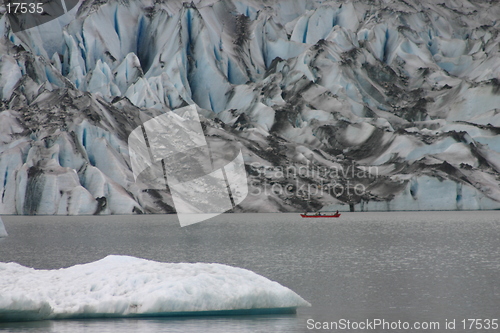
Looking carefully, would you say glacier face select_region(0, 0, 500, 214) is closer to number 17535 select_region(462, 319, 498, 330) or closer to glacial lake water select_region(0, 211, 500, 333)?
glacial lake water select_region(0, 211, 500, 333)

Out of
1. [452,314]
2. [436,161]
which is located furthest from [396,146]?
[452,314]

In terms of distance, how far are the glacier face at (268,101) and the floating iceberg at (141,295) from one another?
58169mm

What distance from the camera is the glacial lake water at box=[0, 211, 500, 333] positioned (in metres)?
18.0

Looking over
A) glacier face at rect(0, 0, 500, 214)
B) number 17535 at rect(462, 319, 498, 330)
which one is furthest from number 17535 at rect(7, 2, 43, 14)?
number 17535 at rect(462, 319, 498, 330)

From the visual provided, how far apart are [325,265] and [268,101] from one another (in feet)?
300

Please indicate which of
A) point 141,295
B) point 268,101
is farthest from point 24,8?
point 141,295

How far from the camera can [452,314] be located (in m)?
19.8

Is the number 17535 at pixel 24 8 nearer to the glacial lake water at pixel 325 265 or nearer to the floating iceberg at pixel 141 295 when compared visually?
the glacial lake water at pixel 325 265

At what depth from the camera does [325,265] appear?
33.5m

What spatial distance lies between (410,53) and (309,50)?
2650 centimetres

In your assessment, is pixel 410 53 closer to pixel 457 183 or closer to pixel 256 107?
pixel 256 107

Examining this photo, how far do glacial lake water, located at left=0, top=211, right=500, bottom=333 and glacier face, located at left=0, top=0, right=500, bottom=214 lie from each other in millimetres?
22115

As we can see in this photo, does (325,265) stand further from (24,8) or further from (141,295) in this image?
(24,8)

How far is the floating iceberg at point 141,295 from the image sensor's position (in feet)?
57.1
